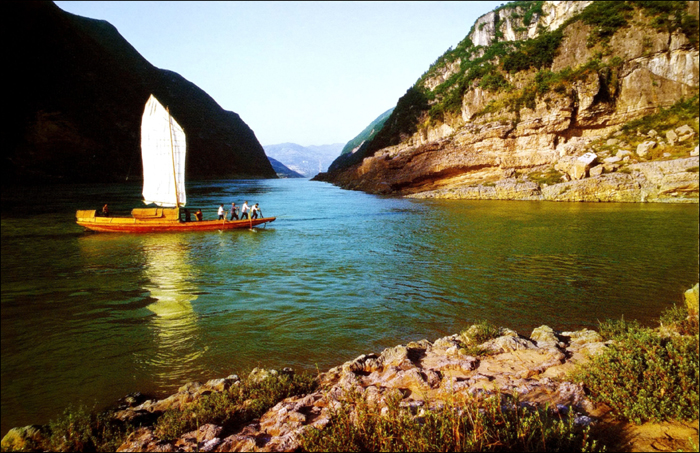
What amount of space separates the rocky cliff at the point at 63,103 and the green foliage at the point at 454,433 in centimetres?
7659

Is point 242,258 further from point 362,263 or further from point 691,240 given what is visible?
point 691,240

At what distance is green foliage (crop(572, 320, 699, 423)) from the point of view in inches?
164

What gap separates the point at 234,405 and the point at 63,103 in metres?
91.7

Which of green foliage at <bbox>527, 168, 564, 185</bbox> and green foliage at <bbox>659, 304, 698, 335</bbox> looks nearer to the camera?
green foliage at <bbox>659, 304, 698, 335</bbox>

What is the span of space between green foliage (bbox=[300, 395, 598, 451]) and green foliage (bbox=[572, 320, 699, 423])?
0.87 meters

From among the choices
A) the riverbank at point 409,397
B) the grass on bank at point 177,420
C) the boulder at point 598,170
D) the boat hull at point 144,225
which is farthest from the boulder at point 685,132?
the grass on bank at point 177,420

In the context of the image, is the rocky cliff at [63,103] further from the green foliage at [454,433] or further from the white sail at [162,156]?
the green foliage at [454,433]

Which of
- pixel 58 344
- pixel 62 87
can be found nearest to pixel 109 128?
pixel 62 87

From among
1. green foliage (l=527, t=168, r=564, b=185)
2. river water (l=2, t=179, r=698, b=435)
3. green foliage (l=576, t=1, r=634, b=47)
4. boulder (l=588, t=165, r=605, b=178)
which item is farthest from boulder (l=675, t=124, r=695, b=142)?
green foliage (l=576, t=1, r=634, b=47)

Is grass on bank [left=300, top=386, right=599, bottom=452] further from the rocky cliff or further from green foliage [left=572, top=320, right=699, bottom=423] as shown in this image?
the rocky cliff

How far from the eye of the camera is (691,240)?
1827 cm

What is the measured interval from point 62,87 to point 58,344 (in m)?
90.4

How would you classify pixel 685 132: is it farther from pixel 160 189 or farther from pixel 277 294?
pixel 160 189

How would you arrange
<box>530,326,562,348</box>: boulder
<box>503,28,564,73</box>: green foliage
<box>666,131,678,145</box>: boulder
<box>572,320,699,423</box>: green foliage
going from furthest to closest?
<box>503,28,564,73</box>: green foliage, <box>666,131,678,145</box>: boulder, <box>530,326,562,348</box>: boulder, <box>572,320,699,423</box>: green foliage
